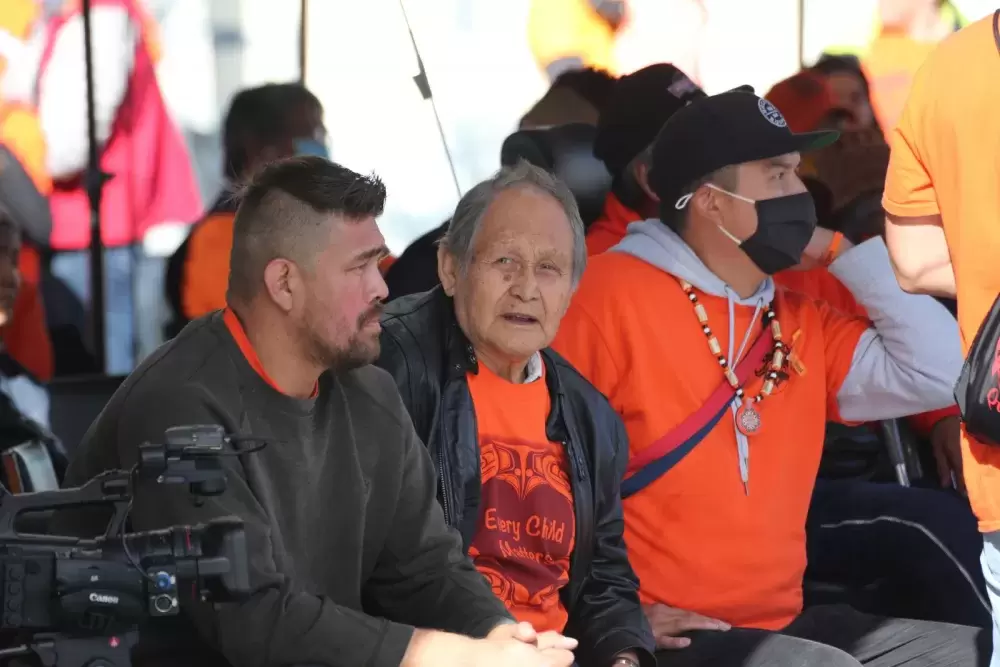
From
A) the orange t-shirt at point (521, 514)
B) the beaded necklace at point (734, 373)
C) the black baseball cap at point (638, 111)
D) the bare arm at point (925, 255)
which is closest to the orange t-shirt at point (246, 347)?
the orange t-shirt at point (521, 514)

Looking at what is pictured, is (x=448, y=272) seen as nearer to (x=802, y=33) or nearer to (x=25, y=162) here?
(x=25, y=162)

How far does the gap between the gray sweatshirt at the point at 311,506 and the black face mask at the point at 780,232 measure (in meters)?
1.12

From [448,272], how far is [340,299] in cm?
65

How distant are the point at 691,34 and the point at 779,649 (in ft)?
6.77

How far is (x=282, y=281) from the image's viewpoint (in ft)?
7.40

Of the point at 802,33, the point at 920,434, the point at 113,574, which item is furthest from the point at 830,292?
the point at 113,574

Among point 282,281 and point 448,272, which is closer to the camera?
point 282,281

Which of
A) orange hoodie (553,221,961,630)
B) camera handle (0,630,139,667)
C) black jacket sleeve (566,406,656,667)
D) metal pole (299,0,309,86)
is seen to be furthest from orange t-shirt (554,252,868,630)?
camera handle (0,630,139,667)

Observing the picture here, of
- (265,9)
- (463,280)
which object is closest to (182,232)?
(265,9)

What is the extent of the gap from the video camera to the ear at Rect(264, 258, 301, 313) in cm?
43

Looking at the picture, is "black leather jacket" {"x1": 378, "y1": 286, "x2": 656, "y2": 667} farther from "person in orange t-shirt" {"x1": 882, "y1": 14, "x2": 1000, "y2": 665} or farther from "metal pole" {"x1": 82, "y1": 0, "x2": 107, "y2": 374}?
"metal pole" {"x1": 82, "y1": 0, "x2": 107, "y2": 374}

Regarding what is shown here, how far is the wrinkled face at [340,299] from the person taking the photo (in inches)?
89.0

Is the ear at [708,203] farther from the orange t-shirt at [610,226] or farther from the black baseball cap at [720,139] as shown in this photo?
the orange t-shirt at [610,226]

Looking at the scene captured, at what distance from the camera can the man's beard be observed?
7.39ft
